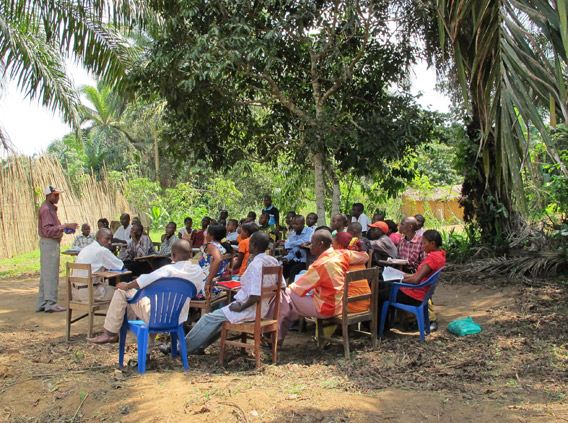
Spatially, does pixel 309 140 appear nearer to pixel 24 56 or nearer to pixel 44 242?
pixel 44 242

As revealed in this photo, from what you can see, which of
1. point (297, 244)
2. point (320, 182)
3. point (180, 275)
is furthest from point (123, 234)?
point (180, 275)

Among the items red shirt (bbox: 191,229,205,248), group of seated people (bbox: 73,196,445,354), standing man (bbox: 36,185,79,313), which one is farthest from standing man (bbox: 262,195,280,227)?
standing man (bbox: 36,185,79,313)

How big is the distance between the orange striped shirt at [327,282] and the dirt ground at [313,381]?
55cm

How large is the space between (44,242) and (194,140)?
12.7 ft

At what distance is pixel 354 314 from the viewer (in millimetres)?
5418

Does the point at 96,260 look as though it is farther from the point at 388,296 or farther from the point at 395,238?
the point at 395,238

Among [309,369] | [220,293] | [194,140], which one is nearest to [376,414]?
[309,369]

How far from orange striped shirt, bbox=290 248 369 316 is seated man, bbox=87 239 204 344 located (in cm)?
113

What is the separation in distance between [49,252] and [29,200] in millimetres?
7057

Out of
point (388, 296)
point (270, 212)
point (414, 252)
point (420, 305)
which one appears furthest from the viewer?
point (270, 212)

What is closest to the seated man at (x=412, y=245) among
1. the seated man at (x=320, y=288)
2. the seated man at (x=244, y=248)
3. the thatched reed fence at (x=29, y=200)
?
the seated man at (x=320, y=288)

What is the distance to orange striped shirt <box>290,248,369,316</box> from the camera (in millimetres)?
5277

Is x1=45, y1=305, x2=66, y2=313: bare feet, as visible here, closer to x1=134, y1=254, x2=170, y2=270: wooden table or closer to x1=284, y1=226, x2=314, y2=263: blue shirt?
x1=134, y1=254, x2=170, y2=270: wooden table

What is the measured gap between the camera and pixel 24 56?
34.3 feet
